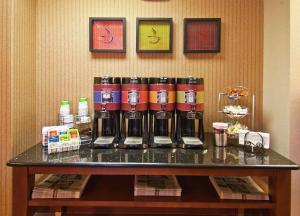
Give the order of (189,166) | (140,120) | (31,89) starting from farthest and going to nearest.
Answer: (31,89) → (140,120) → (189,166)

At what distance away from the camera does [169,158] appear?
1254mm

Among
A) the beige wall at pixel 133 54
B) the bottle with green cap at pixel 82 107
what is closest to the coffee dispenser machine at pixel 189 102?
the beige wall at pixel 133 54

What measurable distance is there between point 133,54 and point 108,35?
0.64ft

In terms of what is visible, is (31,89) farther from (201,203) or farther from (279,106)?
(279,106)

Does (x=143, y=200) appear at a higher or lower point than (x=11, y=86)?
lower

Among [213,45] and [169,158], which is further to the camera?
[213,45]

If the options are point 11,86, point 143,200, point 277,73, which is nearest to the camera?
point 143,200

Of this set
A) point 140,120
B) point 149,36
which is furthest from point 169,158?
point 149,36

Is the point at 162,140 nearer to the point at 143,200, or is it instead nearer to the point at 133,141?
the point at 133,141

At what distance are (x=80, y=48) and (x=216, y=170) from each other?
A: 1.13 metres

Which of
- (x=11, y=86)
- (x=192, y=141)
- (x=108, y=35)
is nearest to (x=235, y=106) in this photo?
(x=192, y=141)

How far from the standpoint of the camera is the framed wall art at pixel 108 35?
1739 millimetres

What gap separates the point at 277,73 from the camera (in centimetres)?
158

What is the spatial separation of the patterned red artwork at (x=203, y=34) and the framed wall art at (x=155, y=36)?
0.41 ft
